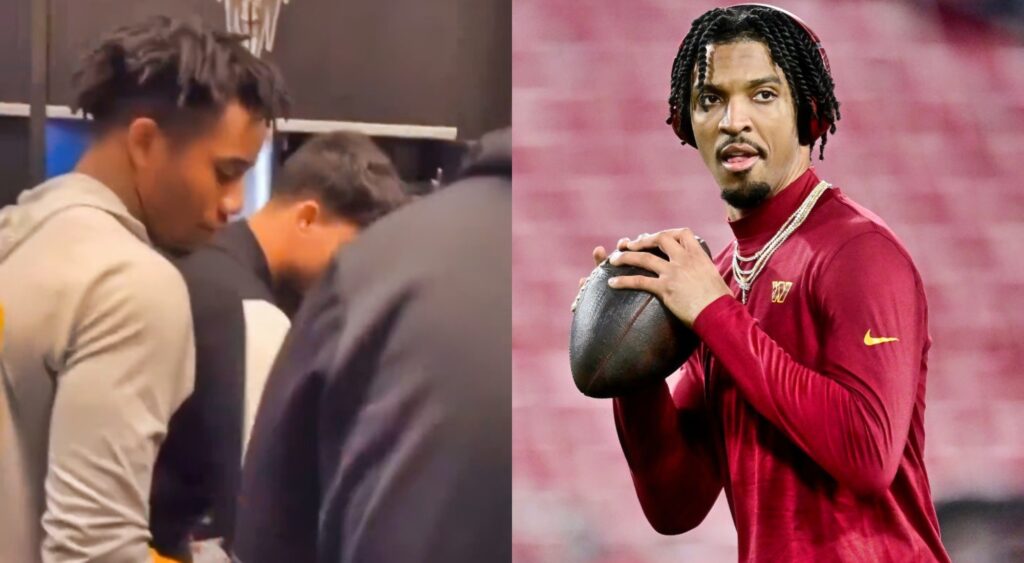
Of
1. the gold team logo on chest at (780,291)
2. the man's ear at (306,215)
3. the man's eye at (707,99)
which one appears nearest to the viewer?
the gold team logo on chest at (780,291)

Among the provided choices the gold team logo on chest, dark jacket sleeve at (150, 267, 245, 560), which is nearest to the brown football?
the gold team logo on chest

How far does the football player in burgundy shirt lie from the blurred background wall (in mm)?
664

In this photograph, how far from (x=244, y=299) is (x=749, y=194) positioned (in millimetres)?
1246

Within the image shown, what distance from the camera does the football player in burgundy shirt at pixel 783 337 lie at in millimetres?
1384

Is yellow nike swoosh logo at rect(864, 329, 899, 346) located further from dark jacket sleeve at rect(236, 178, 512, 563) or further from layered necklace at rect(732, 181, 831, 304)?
dark jacket sleeve at rect(236, 178, 512, 563)

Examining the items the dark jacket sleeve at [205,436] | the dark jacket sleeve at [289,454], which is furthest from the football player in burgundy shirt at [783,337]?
the dark jacket sleeve at [205,436]

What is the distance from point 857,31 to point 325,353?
1382mm

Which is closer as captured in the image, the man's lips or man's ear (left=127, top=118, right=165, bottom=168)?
the man's lips

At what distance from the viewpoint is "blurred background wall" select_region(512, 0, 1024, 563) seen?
235 cm

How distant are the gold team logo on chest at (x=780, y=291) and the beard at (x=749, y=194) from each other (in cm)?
13

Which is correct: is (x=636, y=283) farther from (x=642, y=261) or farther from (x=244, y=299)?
(x=244, y=299)

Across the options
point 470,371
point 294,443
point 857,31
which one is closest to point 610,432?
point 470,371

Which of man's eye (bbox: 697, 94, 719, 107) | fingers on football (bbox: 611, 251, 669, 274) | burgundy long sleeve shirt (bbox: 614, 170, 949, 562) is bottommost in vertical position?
burgundy long sleeve shirt (bbox: 614, 170, 949, 562)

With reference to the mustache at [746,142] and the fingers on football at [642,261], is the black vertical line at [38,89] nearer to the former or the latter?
the fingers on football at [642,261]
